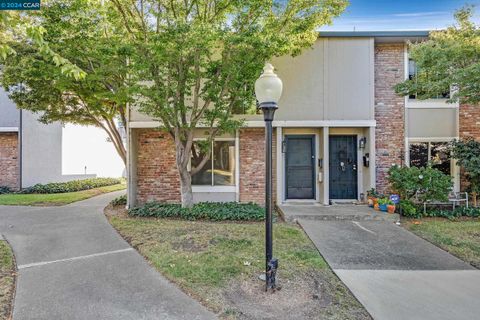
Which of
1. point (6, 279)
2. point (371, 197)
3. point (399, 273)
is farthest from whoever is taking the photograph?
point (371, 197)

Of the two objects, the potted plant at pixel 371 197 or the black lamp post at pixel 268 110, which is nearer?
the black lamp post at pixel 268 110

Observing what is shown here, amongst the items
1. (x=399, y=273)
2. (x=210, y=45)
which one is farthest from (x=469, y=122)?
(x=210, y=45)

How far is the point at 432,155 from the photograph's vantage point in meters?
9.17

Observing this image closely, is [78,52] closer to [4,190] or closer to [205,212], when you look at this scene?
[205,212]

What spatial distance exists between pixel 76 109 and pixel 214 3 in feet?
23.6

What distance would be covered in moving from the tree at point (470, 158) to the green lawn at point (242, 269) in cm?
576

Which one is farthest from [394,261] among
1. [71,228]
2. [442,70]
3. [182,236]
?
[71,228]

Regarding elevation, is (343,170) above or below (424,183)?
above

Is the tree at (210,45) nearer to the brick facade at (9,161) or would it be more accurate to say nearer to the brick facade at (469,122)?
the brick facade at (469,122)

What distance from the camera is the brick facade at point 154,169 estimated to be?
934 cm

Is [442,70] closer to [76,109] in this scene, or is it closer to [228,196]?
[228,196]

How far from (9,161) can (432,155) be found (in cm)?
1744

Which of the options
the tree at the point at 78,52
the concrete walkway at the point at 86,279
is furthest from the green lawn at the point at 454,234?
the tree at the point at 78,52

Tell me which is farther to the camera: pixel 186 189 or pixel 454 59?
pixel 186 189
